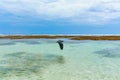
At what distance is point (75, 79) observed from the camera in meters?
14.9

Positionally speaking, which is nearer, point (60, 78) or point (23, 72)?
point (60, 78)

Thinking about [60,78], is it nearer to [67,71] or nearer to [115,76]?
[67,71]

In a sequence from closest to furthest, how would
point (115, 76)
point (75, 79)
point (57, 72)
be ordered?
point (75, 79), point (115, 76), point (57, 72)

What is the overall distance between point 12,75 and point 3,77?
74 centimetres

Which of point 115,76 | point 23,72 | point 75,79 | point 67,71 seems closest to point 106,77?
point 115,76

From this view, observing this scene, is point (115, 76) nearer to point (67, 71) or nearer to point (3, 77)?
point (67, 71)

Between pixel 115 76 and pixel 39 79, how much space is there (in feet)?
16.6

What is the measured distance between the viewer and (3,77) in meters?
15.6

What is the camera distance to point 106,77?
1553 cm

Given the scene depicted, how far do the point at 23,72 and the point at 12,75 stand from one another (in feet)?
4.09

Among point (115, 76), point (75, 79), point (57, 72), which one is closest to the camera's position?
point (75, 79)

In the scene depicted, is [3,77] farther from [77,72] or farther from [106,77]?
[106,77]

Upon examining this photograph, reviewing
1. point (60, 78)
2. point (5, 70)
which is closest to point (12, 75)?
point (5, 70)

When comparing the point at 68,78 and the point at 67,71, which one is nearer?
the point at 68,78
